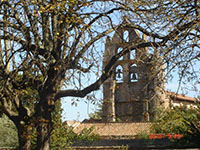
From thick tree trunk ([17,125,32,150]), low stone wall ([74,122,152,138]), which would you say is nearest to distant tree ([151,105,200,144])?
low stone wall ([74,122,152,138])

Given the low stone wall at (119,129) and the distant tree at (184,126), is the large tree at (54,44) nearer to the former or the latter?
the distant tree at (184,126)

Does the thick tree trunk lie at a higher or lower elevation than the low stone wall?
higher

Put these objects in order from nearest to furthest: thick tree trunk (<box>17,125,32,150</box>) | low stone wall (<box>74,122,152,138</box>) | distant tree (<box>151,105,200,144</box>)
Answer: distant tree (<box>151,105,200,144</box>) → thick tree trunk (<box>17,125,32,150</box>) → low stone wall (<box>74,122,152,138</box>)

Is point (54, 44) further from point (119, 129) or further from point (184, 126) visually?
point (119, 129)

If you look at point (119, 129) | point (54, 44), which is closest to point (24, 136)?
point (54, 44)

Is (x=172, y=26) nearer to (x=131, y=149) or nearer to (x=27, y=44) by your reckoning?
(x=27, y=44)

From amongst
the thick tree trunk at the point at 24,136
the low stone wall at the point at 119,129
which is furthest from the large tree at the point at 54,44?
the low stone wall at the point at 119,129

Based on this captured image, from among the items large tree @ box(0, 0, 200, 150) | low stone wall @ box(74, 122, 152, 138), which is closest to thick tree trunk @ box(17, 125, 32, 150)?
large tree @ box(0, 0, 200, 150)

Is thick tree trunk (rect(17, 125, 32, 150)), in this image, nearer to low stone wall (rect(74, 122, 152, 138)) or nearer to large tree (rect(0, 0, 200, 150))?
large tree (rect(0, 0, 200, 150))

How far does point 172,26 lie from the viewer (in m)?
9.66

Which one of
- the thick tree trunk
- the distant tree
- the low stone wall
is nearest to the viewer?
the distant tree

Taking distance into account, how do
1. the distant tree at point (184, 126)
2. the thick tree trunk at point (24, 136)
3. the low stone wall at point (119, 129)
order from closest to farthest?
the distant tree at point (184, 126) → the thick tree trunk at point (24, 136) → the low stone wall at point (119, 129)

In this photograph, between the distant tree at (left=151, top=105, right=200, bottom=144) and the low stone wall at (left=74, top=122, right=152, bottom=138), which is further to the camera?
the low stone wall at (left=74, top=122, right=152, bottom=138)

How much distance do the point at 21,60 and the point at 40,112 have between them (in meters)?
1.67
